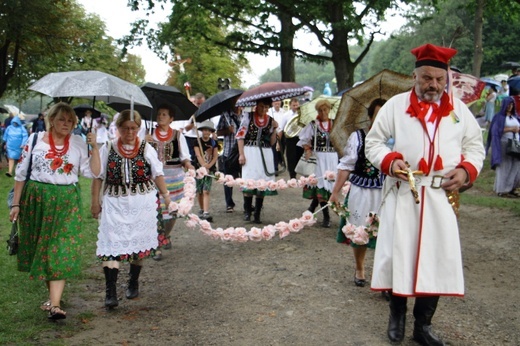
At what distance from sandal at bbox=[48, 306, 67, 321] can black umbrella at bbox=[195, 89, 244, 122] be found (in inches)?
194

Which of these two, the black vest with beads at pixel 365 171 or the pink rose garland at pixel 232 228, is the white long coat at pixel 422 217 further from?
the pink rose garland at pixel 232 228

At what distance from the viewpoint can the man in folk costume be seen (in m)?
4.45

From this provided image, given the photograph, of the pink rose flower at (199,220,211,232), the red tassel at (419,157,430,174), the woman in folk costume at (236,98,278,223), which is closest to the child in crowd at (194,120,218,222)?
the woman in folk costume at (236,98,278,223)

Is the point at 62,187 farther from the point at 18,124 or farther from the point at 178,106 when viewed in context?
the point at 18,124

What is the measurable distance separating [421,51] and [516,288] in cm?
323

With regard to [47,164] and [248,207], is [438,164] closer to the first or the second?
[47,164]

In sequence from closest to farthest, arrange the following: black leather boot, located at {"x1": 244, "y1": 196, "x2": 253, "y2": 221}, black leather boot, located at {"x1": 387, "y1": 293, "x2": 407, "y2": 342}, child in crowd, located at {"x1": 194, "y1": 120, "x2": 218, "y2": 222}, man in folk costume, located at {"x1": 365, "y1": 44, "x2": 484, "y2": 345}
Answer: man in folk costume, located at {"x1": 365, "y1": 44, "x2": 484, "y2": 345}
black leather boot, located at {"x1": 387, "y1": 293, "x2": 407, "y2": 342}
black leather boot, located at {"x1": 244, "y1": 196, "x2": 253, "y2": 221}
child in crowd, located at {"x1": 194, "y1": 120, "x2": 218, "y2": 222}

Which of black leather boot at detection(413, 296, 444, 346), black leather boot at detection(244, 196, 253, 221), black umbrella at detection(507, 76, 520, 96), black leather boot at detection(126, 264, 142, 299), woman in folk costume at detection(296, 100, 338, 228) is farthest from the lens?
black umbrella at detection(507, 76, 520, 96)

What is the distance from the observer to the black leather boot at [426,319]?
4.66 metres

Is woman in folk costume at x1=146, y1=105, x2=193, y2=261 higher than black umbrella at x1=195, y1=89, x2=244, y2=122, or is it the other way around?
black umbrella at x1=195, y1=89, x2=244, y2=122

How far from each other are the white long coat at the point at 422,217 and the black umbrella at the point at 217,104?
5.51 metres

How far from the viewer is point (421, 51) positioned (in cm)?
452

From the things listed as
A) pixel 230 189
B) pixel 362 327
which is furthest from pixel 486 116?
pixel 362 327

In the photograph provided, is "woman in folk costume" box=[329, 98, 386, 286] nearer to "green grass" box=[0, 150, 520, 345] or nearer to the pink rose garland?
the pink rose garland
